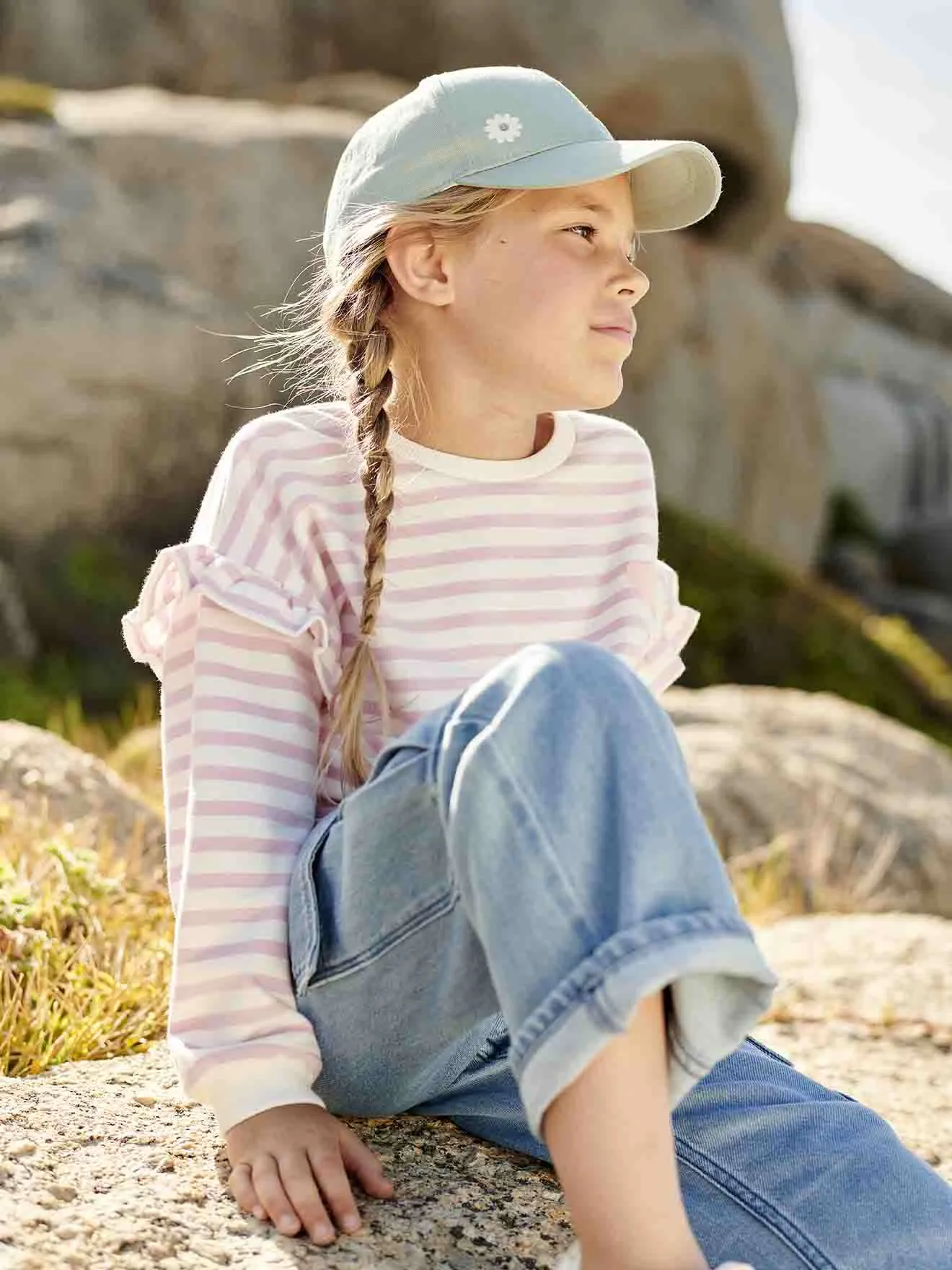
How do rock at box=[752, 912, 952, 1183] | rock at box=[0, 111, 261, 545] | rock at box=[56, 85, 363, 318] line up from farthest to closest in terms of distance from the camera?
rock at box=[56, 85, 363, 318] < rock at box=[0, 111, 261, 545] < rock at box=[752, 912, 952, 1183]

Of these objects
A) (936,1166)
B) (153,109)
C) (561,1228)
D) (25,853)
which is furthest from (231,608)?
(153,109)

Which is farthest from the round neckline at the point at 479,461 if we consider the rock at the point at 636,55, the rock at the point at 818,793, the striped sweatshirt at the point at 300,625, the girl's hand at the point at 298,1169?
the rock at the point at 636,55

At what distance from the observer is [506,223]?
2051 millimetres

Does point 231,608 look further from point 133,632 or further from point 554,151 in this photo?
point 554,151

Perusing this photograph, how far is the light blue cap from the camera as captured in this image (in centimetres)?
198

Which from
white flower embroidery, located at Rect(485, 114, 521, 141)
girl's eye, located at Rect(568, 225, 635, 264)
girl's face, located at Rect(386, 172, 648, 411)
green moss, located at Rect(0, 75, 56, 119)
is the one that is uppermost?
green moss, located at Rect(0, 75, 56, 119)

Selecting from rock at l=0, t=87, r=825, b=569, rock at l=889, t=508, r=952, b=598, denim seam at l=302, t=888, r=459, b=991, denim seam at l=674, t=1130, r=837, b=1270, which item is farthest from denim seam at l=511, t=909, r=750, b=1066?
rock at l=889, t=508, r=952, b=598

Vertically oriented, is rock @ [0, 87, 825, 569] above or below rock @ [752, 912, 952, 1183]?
above

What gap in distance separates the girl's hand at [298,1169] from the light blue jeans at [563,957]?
0.09 metres

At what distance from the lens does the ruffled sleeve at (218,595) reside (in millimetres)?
1905

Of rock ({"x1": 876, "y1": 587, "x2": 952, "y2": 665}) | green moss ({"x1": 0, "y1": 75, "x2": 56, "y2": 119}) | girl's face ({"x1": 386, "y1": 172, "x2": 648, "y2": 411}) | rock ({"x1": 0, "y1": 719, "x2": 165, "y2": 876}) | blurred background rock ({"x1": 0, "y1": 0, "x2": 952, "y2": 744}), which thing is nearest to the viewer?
girl's face ({"x1": 386, "y1": 172, "x2": 648, "y2": 411})

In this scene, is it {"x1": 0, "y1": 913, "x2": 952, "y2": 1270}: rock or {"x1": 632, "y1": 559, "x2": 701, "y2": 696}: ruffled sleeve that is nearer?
{"x1": 0, "y1": 913, "x2": 952, "y2": 1270}: rock

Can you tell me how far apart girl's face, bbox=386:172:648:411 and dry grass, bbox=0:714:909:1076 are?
1.14 m

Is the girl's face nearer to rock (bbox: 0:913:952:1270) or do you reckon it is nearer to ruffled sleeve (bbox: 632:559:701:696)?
ruffled sleeve (bbox: 632:559:701:696)
